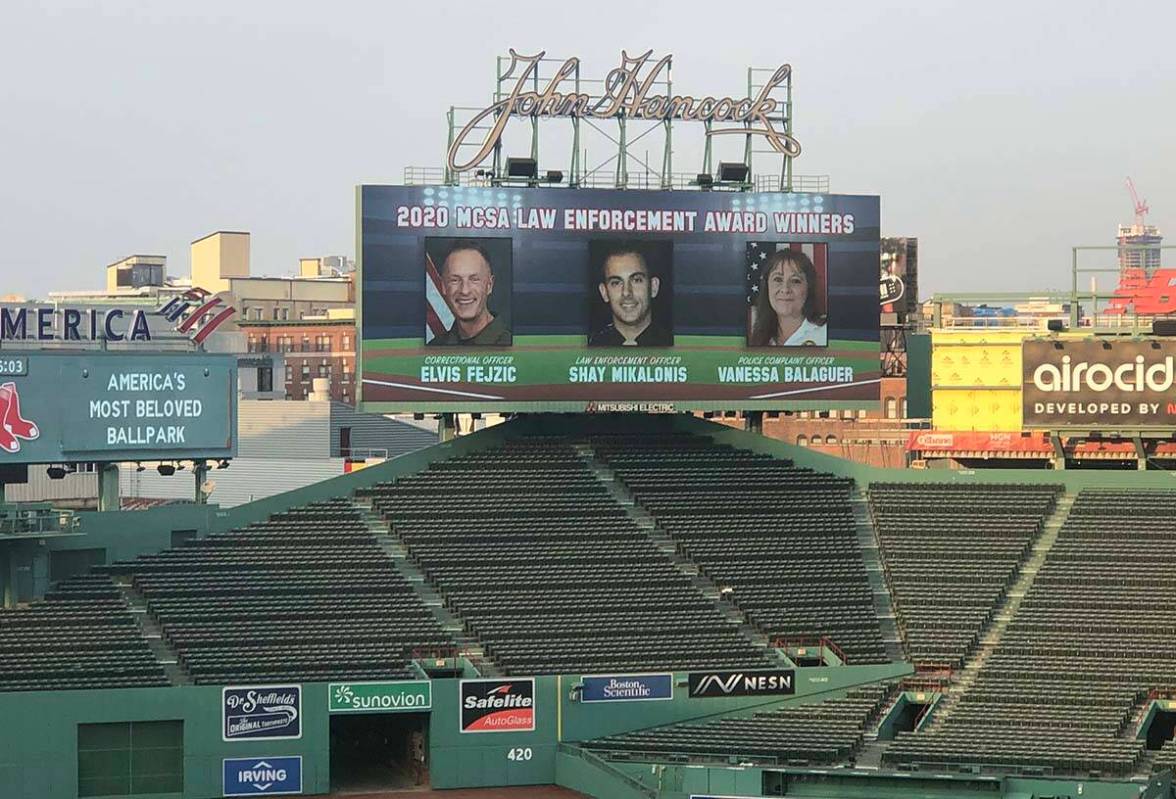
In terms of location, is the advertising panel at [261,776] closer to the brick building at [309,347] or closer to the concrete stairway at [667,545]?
the concrete stairway at [667,545]

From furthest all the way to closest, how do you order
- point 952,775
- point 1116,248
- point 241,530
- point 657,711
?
point 1116,248, point 241,530, point 657,711, point 952,775

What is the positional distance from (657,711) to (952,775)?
31.0 feet

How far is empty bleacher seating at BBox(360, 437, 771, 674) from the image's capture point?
182ft

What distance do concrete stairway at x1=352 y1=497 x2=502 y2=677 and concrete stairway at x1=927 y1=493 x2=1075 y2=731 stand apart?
12059 mm

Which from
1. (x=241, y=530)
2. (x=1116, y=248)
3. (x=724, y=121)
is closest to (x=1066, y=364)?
(x=1116, y=248)

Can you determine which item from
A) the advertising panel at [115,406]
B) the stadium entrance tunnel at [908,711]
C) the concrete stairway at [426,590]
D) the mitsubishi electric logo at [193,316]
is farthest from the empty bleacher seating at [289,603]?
the stadium entrance tunnel at [908,711]

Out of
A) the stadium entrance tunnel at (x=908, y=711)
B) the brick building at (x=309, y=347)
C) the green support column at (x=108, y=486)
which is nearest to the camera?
the stadium entrance tunnel at (x=908, y=711)

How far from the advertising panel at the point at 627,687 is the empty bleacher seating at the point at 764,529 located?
4.50m

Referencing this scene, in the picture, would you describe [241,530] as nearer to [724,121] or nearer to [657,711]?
[657,711]

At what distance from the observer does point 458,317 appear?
6169cm

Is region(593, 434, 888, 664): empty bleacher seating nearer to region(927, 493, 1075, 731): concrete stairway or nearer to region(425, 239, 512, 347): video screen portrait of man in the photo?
region(927, 493, 1075, 731): concrete stairway

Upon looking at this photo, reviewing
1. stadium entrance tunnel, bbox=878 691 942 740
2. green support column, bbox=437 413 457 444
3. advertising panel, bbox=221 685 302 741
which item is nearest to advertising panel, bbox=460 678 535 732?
advertising panel, bbox=221 685 302 741

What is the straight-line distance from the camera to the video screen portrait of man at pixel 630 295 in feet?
207

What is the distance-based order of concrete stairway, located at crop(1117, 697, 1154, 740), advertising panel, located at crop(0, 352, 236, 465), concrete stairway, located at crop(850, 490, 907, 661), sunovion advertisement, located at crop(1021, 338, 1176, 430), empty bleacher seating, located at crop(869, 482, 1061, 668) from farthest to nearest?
sunovion advertisement, located at crop(1021, 338, 1176, 430)
empty bleacher seating, located at crop(869, 482, 1061, 668)
concrete stairway, located at crop(850, 490, 907, 661)
advertising panel, located at crop(0, 352, 236, 465)
concrete stairway, located at crop(1117, 697, 1154, 740)
